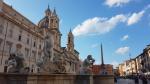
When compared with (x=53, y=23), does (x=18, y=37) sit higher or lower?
lower

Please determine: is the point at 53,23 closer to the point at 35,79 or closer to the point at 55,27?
the point at 55,27

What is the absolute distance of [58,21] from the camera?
61.8 m

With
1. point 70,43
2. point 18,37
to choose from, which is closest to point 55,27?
point 18,37

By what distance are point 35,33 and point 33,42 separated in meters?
1.92

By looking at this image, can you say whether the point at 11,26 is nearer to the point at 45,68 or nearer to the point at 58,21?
the point at 45,68

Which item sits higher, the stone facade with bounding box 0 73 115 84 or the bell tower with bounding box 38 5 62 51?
the bell tower with bounding box 38 5 62 51

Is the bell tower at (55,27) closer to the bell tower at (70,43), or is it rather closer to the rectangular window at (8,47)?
the bell tower at (70,43)

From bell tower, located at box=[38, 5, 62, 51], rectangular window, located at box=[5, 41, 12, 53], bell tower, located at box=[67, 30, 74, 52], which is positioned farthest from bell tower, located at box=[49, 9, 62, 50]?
rectangular window, located at box=[5, 41, 12, 53]

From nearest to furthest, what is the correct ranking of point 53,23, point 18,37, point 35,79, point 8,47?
point 35,79
point 8,47
point 18,37
point 53,23

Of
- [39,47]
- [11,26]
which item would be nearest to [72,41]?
[39,47]

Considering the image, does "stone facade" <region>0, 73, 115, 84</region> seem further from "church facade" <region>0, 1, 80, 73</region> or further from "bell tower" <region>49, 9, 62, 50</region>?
"bell tower" <region>49, 9, 62, 50</region>

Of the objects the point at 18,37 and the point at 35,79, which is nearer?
the point at 35,79

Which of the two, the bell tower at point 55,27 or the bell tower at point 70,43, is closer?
the bell tower at point 55,27

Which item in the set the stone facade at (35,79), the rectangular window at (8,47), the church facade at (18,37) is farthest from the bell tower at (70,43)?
the stone facade at (35,79)
